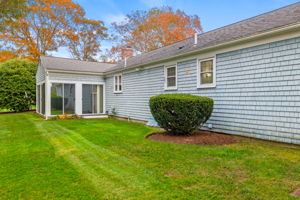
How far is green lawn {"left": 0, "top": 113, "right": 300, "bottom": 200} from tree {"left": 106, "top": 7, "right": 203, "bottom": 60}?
60.6 feet

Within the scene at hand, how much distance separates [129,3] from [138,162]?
839 inches

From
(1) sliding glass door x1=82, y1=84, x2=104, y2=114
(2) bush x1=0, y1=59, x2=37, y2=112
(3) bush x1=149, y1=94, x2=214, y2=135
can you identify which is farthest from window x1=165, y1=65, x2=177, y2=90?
(2) bush x1=0, y1=59, x2=37, y2=112

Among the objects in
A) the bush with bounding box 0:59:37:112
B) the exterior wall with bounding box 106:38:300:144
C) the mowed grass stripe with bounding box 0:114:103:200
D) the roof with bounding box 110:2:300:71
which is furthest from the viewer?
the bush with bounding box 0:59:37:112

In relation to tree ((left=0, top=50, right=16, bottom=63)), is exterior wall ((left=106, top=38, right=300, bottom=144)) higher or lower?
lower

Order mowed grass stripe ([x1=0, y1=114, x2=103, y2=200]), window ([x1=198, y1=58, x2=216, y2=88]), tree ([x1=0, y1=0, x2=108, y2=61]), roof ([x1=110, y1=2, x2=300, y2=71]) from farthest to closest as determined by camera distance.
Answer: tree ([x1=0, y1=0, x2=108, y2=61]), window ([x1=198, y1=58, x2=216, y2=88]), roof ([x1=110, y1=2, x2=300, y2=71]), mowed grass stripe ([x1=0, y1=114, x2=103, y2=200])

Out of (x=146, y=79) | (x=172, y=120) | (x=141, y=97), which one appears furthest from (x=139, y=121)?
(x=172, y=120)

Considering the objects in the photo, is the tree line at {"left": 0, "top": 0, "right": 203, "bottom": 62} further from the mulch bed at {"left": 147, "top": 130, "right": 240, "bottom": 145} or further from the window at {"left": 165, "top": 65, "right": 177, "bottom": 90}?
the mulch bed at {"left": 147, "top": 130, "right": 240, "bottom": 145}

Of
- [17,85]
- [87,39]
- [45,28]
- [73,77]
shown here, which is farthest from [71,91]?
[87,39]

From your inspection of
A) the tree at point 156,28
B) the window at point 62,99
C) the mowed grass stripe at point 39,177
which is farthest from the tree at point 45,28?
the mowed grass stripe at point 39,177

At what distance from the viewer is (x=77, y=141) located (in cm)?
554

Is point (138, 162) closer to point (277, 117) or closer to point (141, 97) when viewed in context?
point (277, 117)

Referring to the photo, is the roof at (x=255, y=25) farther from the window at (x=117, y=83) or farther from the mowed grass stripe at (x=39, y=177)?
the mowed grass stripe at (x=39, y=177)

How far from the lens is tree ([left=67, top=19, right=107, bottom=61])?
78.6 ft

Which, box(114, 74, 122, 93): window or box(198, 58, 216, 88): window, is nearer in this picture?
box(198, 58, 216, 88): window
